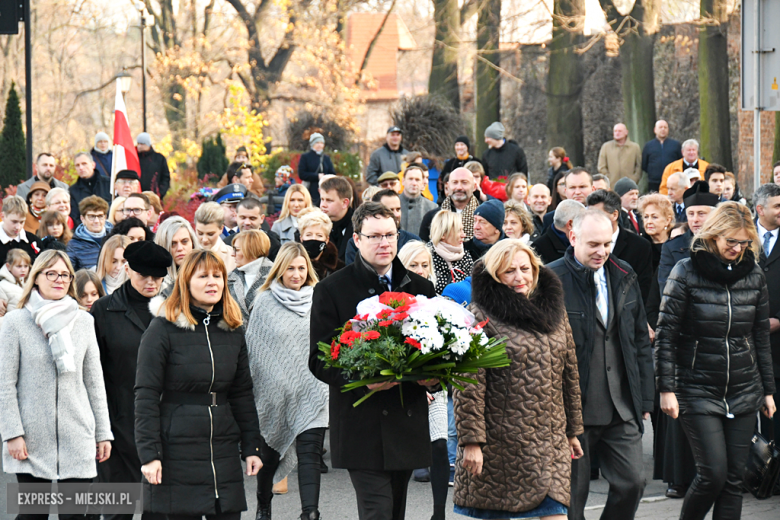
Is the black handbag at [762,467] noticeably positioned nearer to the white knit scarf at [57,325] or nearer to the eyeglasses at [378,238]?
the eyeglasses at [378,238]

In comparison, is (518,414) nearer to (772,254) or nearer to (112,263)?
(772,254)

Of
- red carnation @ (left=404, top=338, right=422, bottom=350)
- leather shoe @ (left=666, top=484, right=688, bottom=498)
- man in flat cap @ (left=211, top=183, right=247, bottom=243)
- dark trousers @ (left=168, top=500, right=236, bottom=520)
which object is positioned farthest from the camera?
man in flat cap @ (left=211, top=183, right=247, bottom=243)

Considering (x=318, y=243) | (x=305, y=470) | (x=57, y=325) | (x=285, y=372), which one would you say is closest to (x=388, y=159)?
(x=318, y=243)

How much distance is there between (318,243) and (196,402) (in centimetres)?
365

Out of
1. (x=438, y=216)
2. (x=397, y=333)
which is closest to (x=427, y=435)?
(x=397, y=333)

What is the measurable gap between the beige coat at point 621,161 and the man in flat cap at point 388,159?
5111 millimetres

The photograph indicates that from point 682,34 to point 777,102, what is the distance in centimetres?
2092

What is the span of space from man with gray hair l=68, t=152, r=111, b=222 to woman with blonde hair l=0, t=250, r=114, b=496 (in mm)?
8391

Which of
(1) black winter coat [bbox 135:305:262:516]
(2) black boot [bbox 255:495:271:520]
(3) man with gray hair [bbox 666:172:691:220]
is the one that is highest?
(3) man with gray hair [bbox 666:172:691:220]

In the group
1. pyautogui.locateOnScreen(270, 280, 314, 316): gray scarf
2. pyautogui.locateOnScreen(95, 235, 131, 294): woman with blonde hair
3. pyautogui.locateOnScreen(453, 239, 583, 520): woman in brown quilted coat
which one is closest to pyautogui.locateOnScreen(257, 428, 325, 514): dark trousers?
pyautogui.locateOnScreen(270, 280, 314, 316): gray scarf

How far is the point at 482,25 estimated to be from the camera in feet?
89.4

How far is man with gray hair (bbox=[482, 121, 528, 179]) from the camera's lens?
54.9 feet

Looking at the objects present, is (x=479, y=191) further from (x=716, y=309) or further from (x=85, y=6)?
(x=85, y=6)

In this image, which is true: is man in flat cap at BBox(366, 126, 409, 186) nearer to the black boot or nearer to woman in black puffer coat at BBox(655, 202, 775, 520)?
the black boot
